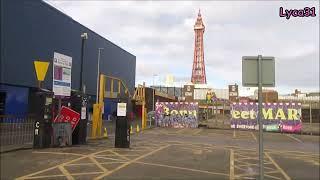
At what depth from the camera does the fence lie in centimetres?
1719

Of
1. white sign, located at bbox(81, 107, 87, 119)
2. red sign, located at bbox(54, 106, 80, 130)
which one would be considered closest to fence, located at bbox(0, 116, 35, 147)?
red sign, located at bbox(54, 106, 80, 130)

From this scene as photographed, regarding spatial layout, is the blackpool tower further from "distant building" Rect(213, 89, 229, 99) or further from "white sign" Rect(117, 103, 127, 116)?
"white sign" Rect(117, 103, 127, 116)

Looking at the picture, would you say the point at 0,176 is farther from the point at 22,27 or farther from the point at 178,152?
the point at 22,27

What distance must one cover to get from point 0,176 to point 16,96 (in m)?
28.6

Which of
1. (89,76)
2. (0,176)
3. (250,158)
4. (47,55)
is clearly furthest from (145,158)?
(89,76)

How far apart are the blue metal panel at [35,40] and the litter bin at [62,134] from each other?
1935 centimetres

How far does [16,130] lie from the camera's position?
17812 millimetres

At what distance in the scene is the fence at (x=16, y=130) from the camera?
17.2 metres

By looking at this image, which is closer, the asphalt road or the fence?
the asphalt road

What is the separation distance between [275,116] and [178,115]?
8.83 meters

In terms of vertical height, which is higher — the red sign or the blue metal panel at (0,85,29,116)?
the blue metal panel at (0,85,29,116)

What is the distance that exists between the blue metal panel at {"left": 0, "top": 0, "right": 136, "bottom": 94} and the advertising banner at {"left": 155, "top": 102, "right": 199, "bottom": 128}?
10.9m

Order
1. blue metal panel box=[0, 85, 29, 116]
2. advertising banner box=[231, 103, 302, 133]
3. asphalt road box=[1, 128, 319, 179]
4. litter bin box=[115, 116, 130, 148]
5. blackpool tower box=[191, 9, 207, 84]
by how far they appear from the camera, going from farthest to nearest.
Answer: blackpool tower box=[191, 9, 207, 84] → advertising banner box=[231, 103, 302, 133] → blue metal panel box=[0, 85, 29, 116] → litter bin box=[115, 116, 130, 148] → asphalt road box=[1, 128, 319, 179]

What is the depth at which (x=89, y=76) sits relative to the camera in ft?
182
